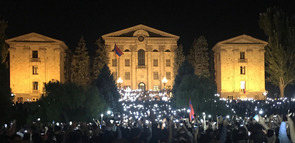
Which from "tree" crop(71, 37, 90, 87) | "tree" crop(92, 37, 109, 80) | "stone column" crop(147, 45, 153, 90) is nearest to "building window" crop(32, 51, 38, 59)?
"tree" crop(71, 37, 90, 87)

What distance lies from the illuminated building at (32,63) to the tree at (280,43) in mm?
28543

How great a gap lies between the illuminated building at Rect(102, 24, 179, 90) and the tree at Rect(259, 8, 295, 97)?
61.4ft

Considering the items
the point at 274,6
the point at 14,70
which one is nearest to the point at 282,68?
the point at 274,6

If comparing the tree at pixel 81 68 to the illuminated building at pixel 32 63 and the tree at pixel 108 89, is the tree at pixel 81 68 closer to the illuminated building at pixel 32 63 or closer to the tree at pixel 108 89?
the illuminated building at pixel 32 63

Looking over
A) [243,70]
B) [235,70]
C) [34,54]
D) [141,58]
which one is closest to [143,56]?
[141,58]

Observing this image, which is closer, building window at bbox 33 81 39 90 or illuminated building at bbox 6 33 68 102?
illuminated building at bbox 6 33 68 102

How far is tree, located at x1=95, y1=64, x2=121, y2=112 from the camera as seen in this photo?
1092 inches

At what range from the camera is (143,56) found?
2552 inches

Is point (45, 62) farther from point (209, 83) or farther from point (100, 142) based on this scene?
point (100, 142)

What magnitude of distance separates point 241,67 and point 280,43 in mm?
13124

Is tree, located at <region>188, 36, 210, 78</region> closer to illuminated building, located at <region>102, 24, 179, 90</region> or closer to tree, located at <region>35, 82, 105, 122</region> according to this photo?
illuminated building, located at <region>102, 24, 179, 90</region>

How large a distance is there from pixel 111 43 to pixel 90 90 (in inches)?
1663

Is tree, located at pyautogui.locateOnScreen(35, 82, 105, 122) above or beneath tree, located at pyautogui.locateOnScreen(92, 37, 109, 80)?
beneath

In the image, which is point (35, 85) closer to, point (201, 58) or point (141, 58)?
point (141, 58)
